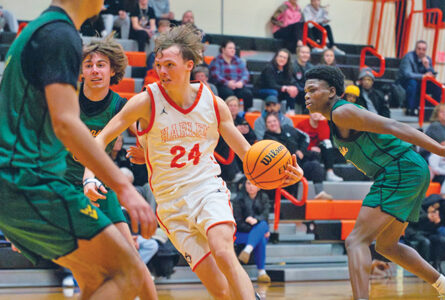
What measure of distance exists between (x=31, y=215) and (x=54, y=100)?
51cm

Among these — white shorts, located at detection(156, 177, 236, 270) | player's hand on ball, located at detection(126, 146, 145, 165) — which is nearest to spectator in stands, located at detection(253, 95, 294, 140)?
player's hand on ball, located at detection(126, 146, 145, 165)

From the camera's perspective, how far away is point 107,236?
9.04 ft

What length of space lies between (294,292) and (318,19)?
8.39 metres

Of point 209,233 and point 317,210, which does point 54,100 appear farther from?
point 317,210

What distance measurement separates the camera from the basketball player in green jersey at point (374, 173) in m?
5.00

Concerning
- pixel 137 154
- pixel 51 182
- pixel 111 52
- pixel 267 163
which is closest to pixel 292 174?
pixel 267 163

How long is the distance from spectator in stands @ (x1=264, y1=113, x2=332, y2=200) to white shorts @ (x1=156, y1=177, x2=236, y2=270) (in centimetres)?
507

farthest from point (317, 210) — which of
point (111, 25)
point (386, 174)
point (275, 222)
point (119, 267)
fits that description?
point (119, 267)

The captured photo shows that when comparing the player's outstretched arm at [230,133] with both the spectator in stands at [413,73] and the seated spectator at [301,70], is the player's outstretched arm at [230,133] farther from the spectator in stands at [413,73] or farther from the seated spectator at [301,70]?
the spectator in stands at [413,73]

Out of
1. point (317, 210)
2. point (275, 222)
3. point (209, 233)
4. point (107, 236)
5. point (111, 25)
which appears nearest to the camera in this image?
point (107, 236)


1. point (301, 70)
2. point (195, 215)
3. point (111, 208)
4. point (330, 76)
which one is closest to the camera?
point (195, 215)

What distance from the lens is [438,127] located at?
10.5 meters

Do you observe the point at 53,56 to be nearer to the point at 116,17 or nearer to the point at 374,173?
the point at 374,173

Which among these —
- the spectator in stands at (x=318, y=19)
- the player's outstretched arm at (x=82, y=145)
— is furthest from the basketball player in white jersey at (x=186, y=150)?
the spectator in stands at (x=318, y=19)
